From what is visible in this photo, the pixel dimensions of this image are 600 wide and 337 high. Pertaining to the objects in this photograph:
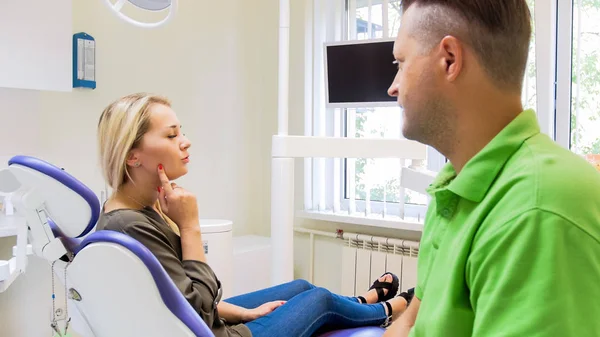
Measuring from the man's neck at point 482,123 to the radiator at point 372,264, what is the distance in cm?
207

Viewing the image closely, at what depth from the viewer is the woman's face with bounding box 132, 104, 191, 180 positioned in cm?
144

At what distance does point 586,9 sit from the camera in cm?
241

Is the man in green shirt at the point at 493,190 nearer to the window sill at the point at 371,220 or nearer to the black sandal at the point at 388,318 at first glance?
the black sandal at the point at 388,318

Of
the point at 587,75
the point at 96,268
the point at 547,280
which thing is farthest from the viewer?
the point at 587,75

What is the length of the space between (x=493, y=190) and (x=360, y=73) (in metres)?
1.58

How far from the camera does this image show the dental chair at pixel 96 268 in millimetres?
1072

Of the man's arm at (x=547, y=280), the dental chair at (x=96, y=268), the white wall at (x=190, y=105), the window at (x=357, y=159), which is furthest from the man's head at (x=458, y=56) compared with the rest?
the white wall at (x=190, y=105)

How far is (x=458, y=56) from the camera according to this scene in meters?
0.78

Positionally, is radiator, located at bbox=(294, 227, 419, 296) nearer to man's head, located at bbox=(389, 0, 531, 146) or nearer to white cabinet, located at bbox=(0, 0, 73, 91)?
white cabinet, located at bbox=(0, 0, 73, 91)

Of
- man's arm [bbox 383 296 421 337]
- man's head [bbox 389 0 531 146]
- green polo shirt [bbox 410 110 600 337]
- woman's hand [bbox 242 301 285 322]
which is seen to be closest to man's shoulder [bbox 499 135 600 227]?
green polo shirt [bbox 410 110 600 337]

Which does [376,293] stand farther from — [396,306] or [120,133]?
[120,133]

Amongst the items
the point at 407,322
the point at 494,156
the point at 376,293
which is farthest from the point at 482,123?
the point at 376,293

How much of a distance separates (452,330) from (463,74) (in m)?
0.40

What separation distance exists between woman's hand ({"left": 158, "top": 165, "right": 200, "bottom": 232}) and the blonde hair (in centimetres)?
11
